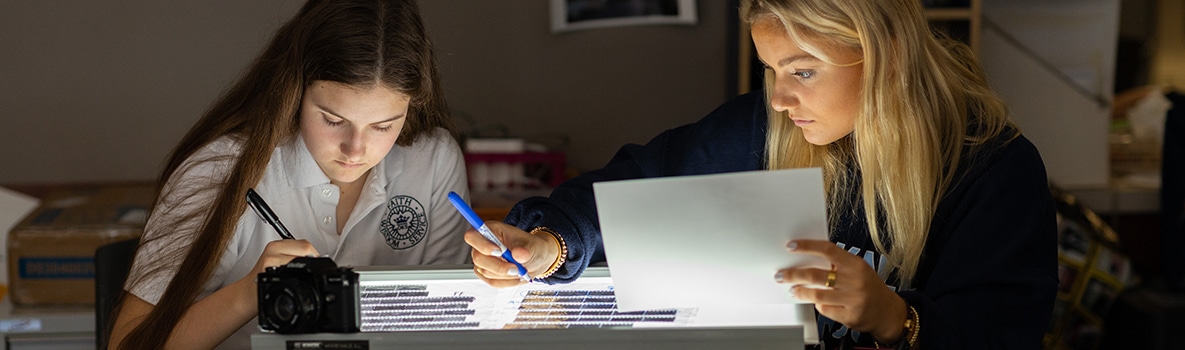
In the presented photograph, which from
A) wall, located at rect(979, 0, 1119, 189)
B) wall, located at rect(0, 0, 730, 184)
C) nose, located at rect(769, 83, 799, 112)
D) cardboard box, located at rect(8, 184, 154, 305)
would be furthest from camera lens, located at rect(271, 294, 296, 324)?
wall, located at rect(979, 0, 1119, 189)

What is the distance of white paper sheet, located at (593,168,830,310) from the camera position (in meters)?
0.96

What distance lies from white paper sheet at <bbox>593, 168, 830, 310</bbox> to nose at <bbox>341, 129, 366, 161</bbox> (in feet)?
1.61

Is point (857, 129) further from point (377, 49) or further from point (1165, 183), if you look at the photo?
point (1165, 183)

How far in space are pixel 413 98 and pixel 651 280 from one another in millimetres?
575

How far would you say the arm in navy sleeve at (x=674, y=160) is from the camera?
4.56 ft

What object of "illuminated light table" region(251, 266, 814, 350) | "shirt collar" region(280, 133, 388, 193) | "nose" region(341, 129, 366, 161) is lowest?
"illuminated light table" region(251, 266, 814, 350)

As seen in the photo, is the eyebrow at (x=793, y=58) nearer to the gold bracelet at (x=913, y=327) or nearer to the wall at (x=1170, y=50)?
the gold bracelet at (x=913, y=327)

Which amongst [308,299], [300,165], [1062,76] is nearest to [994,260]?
[308,299]

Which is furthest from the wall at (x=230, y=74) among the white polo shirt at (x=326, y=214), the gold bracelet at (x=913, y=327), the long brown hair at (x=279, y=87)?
the gold bracelet at (x=913, y=327)

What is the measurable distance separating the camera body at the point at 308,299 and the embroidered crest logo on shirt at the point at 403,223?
1.85 ft

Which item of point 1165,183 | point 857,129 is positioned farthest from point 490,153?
point 1165,183

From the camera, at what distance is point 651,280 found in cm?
105

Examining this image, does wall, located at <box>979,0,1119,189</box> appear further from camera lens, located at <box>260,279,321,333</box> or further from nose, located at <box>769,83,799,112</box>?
camera lens, located at <box>260,279,321,333</box>

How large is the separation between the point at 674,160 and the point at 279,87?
545 millimetres
